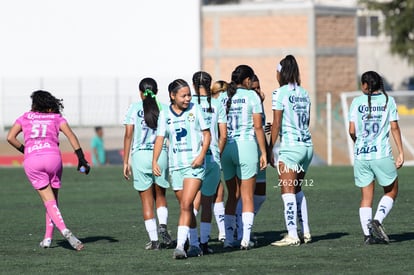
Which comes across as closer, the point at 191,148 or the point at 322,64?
the point at 191,148

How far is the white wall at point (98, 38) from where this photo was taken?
54.0m

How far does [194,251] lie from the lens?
40.3ft

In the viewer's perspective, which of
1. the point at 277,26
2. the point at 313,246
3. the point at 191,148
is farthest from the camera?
the point at 277,26

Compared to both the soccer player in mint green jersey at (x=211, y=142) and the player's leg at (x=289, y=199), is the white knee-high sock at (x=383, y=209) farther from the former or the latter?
the soccer player in mint green jersey at (x=211, y=142)

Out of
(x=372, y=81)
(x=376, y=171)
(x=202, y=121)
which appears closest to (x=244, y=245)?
(x=202, y=121)

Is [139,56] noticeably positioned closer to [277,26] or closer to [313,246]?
[277,26]

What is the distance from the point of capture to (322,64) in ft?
174

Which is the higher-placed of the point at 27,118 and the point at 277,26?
the point at 277,26

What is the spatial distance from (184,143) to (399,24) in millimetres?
54459

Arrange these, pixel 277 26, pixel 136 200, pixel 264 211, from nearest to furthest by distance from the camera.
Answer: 1. pixel 264 211
2. pixel 136 200
3. pixel 277 26

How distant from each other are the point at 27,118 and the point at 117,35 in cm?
4150

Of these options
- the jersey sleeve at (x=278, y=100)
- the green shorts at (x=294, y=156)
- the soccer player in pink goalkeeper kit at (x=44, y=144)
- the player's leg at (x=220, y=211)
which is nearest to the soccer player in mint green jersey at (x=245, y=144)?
the jersey sleeve at (x=278, y=100)

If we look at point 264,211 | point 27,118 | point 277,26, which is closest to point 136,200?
point 264,211

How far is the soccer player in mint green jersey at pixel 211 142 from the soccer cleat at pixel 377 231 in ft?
6.03
